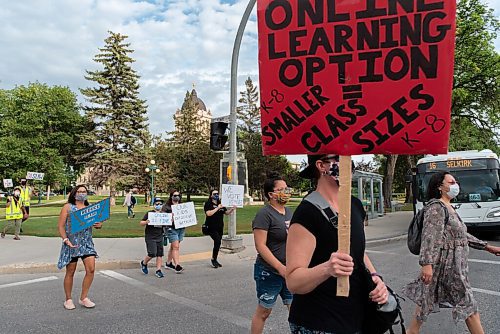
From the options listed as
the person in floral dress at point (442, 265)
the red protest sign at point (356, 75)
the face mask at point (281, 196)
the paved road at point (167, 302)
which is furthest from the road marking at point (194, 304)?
the red protest sign at point (356, 75)

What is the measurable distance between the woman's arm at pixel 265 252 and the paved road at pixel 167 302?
1405mm

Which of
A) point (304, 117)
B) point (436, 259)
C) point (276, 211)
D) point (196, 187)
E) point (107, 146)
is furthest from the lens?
point (196, 187)

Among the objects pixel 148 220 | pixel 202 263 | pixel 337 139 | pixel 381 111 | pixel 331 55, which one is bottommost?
pixel 202 263

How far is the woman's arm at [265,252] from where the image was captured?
4171 mm

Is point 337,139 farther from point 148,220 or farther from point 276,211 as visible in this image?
point 148,220

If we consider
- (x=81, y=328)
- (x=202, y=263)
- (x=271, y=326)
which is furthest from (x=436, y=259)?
(x=202, y=263)

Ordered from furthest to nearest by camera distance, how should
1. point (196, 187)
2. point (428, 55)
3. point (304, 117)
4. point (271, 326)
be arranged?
point (196, 187)
point (271, 326)
point (304, 117)
point (428, 55)

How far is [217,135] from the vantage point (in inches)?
464

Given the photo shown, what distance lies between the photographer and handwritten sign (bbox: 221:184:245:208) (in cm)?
1000

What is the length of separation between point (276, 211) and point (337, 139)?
2.39 metres

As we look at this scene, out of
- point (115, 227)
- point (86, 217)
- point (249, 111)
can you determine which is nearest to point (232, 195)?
point (86, 217)

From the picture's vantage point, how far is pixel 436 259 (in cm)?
423

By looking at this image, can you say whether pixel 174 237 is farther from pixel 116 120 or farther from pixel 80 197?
pixel 116 120

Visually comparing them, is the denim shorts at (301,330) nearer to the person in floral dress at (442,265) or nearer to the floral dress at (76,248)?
the person in floral dress at (442,265)
